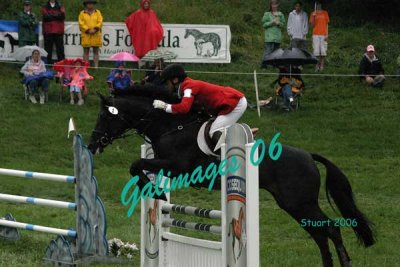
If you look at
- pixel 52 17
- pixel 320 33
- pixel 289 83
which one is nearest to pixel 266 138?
pixel 289 83

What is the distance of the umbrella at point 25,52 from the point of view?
21306 millimetres

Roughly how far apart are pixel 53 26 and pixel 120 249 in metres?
12.1

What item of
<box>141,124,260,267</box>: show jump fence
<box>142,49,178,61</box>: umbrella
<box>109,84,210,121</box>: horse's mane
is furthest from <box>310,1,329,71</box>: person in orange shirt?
<box>141,124,260,267</box>: show jump fence

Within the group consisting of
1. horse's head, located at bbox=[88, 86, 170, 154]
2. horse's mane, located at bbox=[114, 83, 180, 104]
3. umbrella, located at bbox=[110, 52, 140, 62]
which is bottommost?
umbrella, located at bbox=[110, 52, 140, 62]

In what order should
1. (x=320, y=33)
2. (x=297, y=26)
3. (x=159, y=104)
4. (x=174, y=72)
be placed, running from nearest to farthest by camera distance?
(x=159, y=104), (x=174, y=72), (x=297, y=26), (x=320, y=33)

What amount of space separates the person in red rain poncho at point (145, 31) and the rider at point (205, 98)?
37.6ft

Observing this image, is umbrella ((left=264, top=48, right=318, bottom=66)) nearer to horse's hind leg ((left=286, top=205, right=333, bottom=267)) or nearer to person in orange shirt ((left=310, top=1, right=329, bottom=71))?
person in orange shirt ((left=310, top=1, right=329, bottom=71))

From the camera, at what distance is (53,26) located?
22.4 metres

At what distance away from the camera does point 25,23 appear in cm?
2225

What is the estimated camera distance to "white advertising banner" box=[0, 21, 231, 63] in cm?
2284

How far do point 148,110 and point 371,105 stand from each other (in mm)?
11872

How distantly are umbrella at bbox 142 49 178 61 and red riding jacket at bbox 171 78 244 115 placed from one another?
11.3 meters

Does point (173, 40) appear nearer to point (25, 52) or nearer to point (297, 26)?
point (297, 26)

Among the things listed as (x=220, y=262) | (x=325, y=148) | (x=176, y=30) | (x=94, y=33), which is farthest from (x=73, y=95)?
→ (x=220, y=262)
